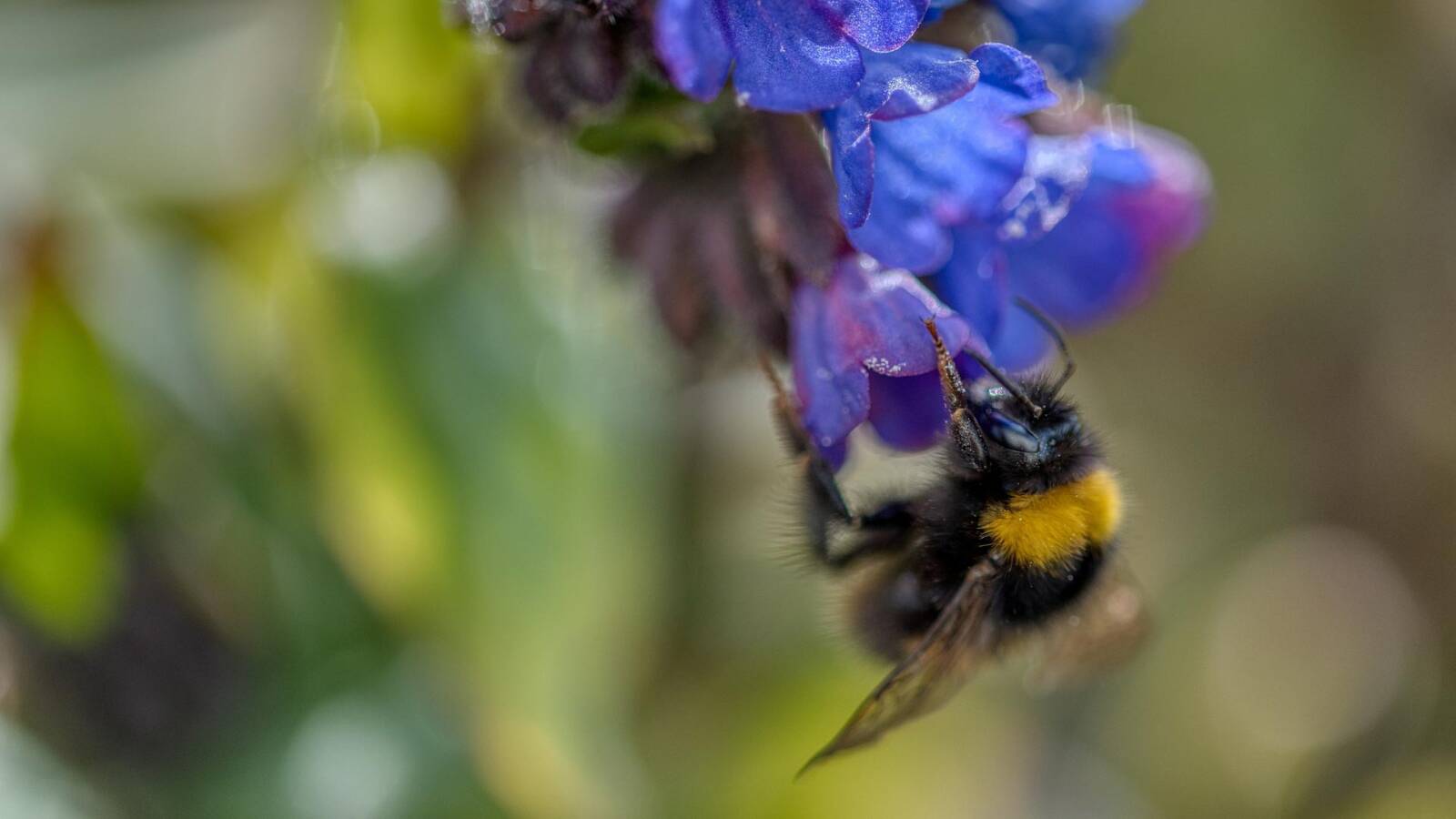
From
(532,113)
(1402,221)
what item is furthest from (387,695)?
(1402,221)

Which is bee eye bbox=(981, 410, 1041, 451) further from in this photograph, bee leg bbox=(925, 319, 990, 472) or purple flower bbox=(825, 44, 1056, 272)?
purple flower bbox=(825, 44, 1056, 272)

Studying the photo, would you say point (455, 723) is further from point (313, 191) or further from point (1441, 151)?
point (1441, 151)

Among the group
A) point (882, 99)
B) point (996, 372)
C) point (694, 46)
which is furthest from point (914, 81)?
point (996, 372)

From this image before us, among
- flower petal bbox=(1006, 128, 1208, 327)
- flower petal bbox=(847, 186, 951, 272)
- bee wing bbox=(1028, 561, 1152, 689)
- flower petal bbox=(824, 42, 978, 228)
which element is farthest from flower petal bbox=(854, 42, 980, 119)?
bee wing bbox=(1028, 561, 1152, 689)

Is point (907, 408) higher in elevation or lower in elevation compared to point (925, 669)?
higher

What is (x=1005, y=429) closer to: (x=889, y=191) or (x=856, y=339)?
(x=856, y=339)

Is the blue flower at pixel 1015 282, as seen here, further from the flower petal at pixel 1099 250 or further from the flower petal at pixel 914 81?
the flower petal at pixel 914 81

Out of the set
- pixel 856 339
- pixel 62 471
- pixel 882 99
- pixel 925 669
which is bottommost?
pixel 62 471
